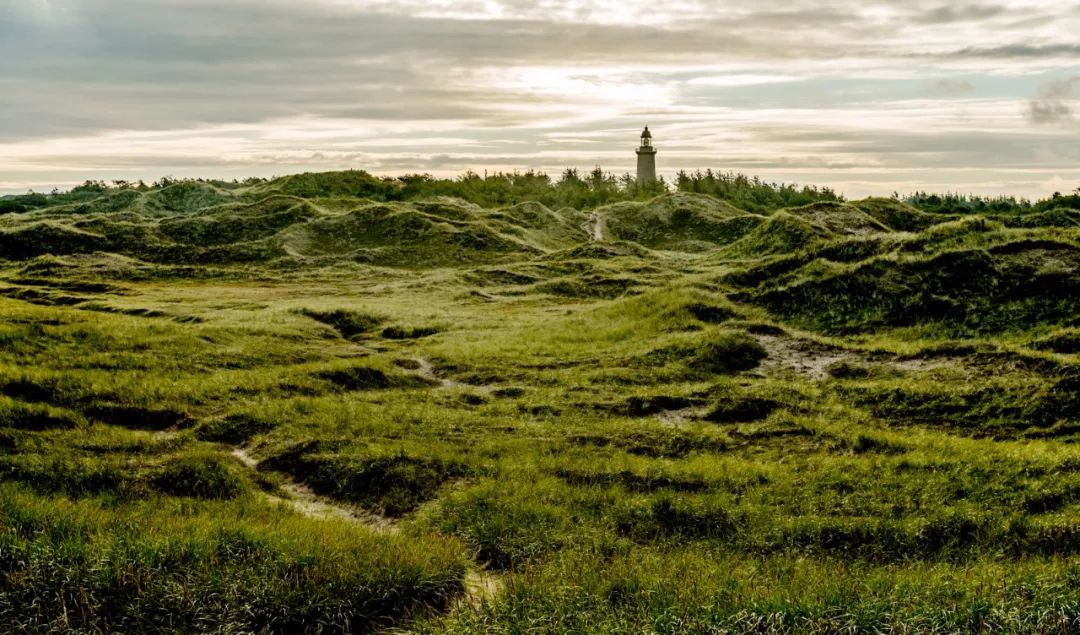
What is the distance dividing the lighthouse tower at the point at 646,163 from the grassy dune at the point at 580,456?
8603 cm

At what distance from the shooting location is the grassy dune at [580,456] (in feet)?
35.0

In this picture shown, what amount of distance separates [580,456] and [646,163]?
114648 millimetres

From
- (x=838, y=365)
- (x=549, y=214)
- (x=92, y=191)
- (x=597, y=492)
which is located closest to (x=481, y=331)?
(x=838, y=365)

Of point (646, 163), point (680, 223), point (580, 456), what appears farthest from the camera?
point (646, 163)

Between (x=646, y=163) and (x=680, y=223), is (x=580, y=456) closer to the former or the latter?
(x=680, y=223)

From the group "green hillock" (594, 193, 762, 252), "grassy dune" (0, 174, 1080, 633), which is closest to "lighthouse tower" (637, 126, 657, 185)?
"green hillock" (594, 193, 762, 252)

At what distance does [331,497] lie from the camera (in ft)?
56.2

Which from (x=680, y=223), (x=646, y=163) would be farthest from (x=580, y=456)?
(x=646, y=163)

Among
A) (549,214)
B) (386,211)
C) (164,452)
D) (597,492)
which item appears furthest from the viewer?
(549,214)

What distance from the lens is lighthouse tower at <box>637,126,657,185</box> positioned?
127062mm

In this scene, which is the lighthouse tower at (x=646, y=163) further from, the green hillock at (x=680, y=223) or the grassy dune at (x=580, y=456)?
the grassy dune at (x=580, y=456)

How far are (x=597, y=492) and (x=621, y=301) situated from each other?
77.3 feet

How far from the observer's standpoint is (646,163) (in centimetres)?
12925

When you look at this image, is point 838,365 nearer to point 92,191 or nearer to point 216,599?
point 216,599
